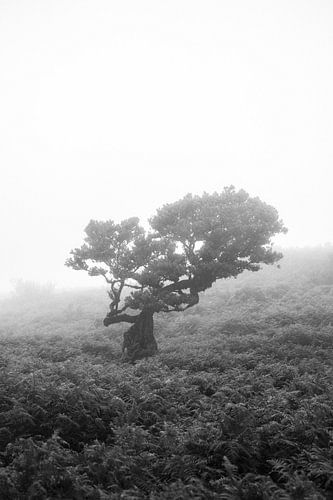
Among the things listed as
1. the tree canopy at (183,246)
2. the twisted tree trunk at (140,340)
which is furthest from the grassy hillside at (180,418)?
the tree canopy at (183,246)

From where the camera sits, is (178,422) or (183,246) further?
(183,246)

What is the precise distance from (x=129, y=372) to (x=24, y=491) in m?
6.76

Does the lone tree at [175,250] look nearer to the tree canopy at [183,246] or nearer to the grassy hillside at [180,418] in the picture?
the tree canopy at [183,246]

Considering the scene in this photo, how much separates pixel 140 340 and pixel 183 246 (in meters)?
5.36

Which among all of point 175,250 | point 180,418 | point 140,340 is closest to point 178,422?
point 180,418

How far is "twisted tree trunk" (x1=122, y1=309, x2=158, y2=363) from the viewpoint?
16750mm

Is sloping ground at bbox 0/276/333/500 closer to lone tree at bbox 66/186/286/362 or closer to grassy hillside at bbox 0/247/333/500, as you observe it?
grassy hillside at bbox 0/247/333/500

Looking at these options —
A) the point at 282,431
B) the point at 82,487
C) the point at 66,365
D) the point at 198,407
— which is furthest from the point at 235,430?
the point at 66,365

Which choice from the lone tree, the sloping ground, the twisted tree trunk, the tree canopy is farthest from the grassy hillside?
the tree canopy

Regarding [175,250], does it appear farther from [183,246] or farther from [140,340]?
[140,340]

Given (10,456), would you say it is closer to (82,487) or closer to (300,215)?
(82,487)

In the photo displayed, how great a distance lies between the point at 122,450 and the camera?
7.42m

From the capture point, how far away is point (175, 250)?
61.4 ft

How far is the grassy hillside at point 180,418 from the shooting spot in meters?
6.64
